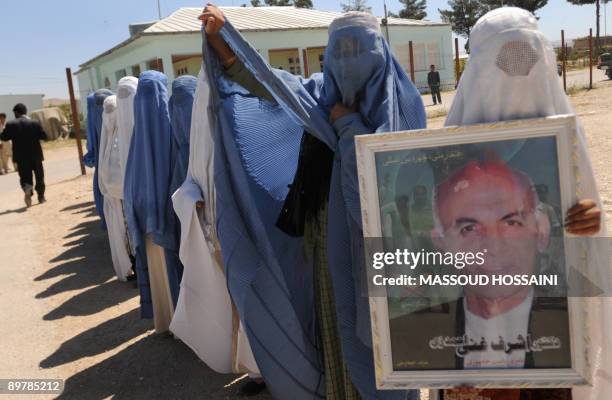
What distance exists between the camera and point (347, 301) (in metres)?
2.16

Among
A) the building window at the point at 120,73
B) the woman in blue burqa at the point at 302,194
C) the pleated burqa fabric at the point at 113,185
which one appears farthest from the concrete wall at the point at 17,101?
the woman in blue burqa at the point at 302,194

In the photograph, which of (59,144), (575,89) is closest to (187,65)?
(59,144)

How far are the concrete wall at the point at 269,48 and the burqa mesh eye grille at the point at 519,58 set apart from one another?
16.6 m

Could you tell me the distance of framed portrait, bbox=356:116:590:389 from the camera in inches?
61.3

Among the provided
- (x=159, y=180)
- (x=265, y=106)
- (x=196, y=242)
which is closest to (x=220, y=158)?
(x=265, y=106)

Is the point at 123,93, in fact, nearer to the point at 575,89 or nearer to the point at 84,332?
the point at 84,332

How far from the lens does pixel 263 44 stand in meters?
22.8

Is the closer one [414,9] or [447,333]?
[447,333]

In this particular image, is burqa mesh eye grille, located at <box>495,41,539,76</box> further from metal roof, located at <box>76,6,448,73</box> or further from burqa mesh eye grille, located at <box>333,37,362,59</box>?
metal roof, located at <box>76,6,448,73</box>

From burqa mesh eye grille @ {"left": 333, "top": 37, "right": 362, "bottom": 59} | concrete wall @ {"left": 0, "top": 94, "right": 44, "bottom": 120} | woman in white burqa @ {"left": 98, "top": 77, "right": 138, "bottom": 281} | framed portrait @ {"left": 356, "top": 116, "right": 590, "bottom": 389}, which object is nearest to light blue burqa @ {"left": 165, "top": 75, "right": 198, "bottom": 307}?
woman in white burqa @ {"left": 98, "top": 77, "right": 138, "bottom": 281}

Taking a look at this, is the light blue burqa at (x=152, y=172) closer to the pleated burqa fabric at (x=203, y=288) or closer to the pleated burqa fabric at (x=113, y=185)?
the pleated burqa fabric at (x=203, y=288)

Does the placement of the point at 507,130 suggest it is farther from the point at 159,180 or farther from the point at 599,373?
the point at 159,180

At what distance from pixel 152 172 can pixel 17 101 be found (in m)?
39.9

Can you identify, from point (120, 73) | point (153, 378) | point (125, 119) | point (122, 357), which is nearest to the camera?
point (153, 378)
